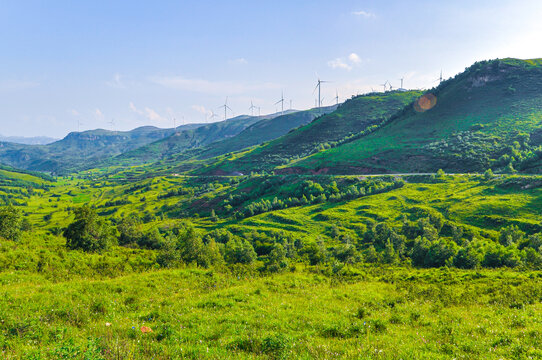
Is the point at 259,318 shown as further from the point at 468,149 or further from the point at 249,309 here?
the point at 468,149

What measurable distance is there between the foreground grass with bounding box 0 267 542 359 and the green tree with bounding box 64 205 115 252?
Answer: 15.9 m

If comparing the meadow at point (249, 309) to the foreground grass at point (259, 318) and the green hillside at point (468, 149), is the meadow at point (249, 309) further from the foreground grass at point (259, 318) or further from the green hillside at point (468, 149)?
the green hillside at point (468, 149)

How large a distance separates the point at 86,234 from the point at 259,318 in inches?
1304

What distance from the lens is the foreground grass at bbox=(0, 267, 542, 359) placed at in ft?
40.1

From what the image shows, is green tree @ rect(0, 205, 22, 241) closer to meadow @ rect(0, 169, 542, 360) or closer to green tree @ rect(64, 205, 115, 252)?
meadow @ rect(0, 169, 542, 360)

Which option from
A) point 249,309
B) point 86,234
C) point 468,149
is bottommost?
point 249,309

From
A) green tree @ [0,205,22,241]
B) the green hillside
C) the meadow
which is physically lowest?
the meadow

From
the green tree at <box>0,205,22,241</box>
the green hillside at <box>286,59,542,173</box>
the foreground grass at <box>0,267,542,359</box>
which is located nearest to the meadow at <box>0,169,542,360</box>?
the foreground grass at <box>0,267,542,359</box>

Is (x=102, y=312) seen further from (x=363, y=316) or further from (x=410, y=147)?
(x=410, y=147)

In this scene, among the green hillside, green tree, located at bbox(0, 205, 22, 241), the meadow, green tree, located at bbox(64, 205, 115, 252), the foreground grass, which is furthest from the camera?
the green hillside

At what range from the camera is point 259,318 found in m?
16.9

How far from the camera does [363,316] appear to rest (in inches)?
691

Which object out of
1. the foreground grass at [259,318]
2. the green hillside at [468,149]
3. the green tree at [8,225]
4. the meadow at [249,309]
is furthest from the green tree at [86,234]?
the green hillside at [468,149]

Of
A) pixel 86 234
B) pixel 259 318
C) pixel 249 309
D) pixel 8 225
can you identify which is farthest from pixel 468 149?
pixel 8 225
